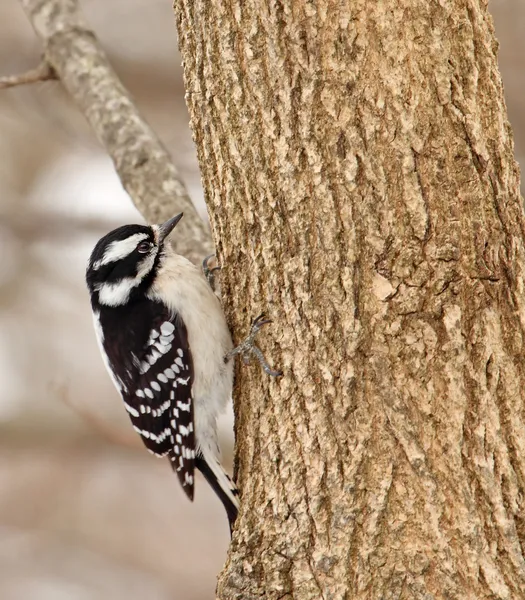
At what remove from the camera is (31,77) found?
3500mm

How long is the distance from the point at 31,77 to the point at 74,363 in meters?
3.30

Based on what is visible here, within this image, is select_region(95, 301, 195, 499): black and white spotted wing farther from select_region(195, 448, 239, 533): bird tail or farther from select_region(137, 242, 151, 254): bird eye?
select_region(137, 242, 151, 254): bird eye

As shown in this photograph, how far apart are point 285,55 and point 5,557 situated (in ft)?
17.8

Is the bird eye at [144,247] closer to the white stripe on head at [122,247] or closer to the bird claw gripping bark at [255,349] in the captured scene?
the white stripe on head at [122,247]

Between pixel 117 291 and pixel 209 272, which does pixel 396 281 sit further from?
pixel 117 291

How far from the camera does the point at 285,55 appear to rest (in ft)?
6.93

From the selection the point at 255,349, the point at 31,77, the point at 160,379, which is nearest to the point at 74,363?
the point at 31,77

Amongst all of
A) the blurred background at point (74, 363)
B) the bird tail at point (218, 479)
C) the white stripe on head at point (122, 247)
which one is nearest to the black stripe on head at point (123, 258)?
the white stripe on head at point (122, 247)

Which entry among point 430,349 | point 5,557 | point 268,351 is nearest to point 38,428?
point 5,557

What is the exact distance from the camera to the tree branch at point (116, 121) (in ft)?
10.4

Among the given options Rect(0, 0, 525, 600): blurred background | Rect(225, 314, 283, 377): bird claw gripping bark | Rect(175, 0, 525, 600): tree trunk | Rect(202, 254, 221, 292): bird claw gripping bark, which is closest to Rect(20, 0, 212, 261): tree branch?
Rect(202, 254, 221, 292): bird claw gripping bark

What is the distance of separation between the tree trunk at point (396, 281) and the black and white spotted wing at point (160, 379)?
0.97 m

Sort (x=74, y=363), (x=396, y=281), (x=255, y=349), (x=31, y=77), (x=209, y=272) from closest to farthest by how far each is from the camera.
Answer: (x=396, y=281) < (x=255, y=349) < (x=209, y=272) < (x=31, y=77) < (x=74, y=363)

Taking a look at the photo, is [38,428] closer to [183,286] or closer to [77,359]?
[77,359]
